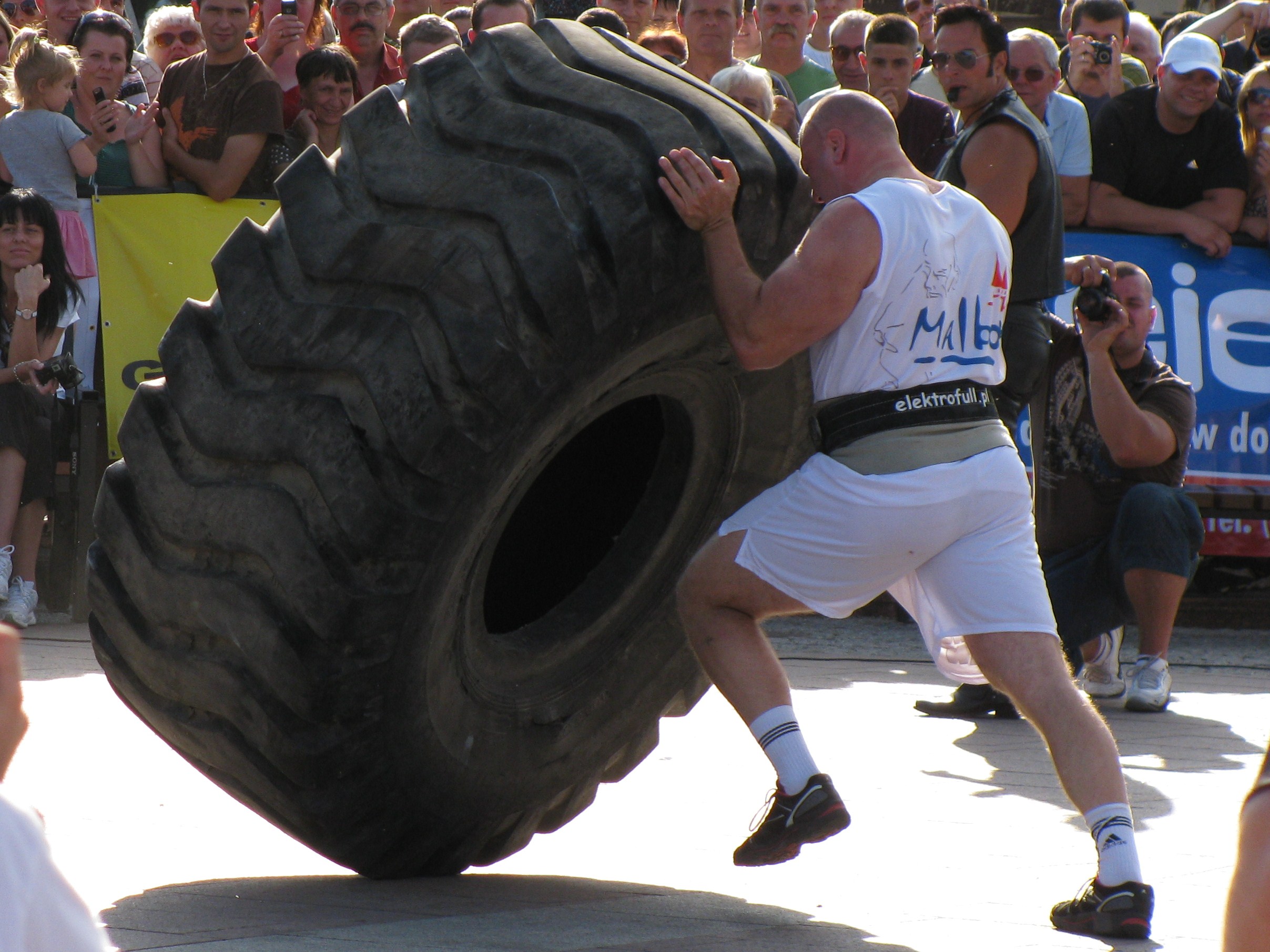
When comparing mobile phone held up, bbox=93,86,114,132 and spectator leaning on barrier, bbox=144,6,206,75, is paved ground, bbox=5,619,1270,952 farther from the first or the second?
spectator leaning on barrier, bbox=144,6,206,75

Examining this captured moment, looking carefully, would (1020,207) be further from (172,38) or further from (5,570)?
(172,38)

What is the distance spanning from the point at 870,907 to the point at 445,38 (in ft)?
18.0

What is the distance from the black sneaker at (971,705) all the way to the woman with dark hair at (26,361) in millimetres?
4183

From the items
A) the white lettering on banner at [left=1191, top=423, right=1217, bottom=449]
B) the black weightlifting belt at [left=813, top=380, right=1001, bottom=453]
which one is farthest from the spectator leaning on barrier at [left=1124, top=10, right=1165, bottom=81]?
the black weightlifting belt at [left=813, top=380, right=1001, bottom=453]

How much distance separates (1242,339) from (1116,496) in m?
2.19

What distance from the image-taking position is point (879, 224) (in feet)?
11.7

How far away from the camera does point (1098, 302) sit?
20.1 ft

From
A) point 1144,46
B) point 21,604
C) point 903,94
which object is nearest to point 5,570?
point 21,604

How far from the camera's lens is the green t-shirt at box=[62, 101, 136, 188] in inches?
331

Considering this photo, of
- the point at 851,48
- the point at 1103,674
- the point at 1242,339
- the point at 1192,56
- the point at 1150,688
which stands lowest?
the point at 1103,674

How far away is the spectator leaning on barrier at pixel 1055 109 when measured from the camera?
832 cm

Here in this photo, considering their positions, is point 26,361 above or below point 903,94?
below

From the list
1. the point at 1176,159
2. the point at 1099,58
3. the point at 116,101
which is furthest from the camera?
the point at 1099,58

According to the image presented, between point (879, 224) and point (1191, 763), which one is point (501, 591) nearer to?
point (879, 224)
